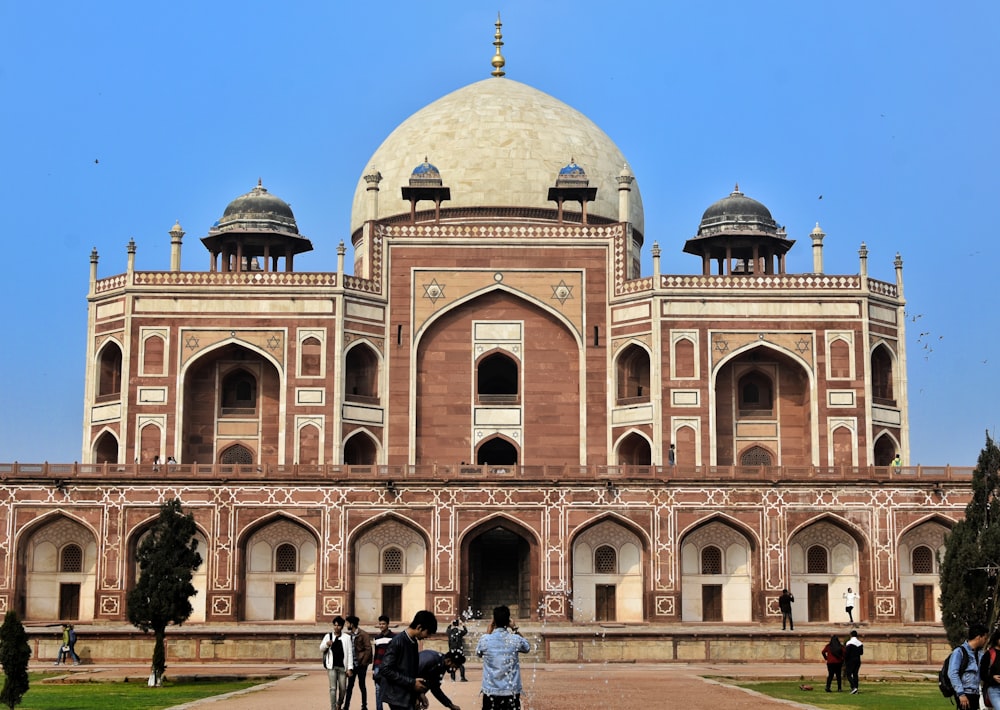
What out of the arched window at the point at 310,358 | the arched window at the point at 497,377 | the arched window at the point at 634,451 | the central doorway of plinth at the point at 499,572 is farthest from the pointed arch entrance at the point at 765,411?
the arched window at the point at 310,358

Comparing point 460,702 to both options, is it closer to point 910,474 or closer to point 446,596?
point 446,596

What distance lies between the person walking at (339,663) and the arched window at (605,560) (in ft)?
55.7

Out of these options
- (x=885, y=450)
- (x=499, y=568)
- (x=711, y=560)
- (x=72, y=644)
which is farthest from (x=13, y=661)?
(x=885, y=450)

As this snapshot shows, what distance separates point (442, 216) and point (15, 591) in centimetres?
1479

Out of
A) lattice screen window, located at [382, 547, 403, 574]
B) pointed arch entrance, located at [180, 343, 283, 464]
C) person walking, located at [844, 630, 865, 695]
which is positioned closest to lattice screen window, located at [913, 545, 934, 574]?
lattice screen window, located at [382, 547, 403, 574]

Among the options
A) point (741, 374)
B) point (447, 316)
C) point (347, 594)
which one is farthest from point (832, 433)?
point (347, 594)

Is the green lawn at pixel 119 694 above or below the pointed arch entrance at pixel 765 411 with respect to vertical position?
below

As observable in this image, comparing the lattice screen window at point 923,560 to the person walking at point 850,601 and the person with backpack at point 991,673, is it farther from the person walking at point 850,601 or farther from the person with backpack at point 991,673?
the person with backpack at point 991,673

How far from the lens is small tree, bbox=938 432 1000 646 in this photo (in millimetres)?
21297

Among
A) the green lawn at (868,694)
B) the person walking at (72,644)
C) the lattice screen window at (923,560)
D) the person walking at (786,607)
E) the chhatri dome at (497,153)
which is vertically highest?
the chhatri dome at (497,153)

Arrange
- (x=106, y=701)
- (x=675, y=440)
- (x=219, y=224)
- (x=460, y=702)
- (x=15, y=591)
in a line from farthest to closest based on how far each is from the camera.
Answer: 1. (x=219, y=224)
2. (x=675, y=440)
3. (x=15, y=591)
4. (x=106, y=701)
5. (x=460, y=702)

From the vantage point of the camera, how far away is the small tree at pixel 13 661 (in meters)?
15.5

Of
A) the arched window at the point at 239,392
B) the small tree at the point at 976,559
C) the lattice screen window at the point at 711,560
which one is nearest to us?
the small tree at the point at 976,559

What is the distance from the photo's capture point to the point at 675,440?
3462 centimetres
